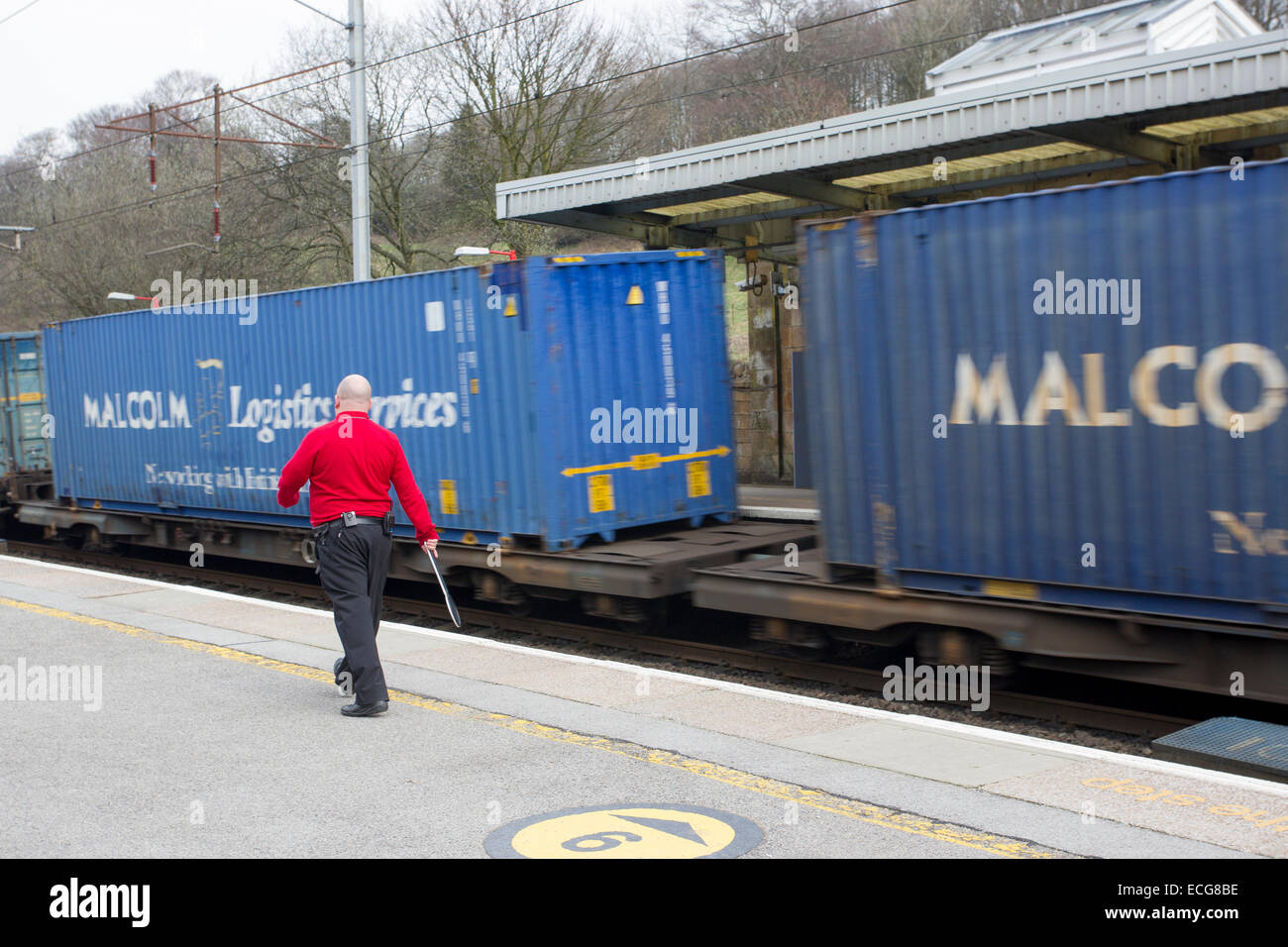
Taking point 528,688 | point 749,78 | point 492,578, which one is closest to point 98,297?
point 749,78

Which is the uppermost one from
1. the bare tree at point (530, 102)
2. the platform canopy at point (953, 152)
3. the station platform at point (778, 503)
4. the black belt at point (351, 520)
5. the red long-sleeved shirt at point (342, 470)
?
the bare tree at point (530, 102)

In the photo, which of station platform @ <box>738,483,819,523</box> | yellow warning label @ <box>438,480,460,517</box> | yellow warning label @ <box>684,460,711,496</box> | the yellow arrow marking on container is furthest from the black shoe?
yellow warning label @ <box>684,460,711,496</box>

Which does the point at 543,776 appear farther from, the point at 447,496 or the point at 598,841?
the point at 447,496

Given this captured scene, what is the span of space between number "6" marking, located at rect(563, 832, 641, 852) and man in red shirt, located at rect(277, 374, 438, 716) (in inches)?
94.9

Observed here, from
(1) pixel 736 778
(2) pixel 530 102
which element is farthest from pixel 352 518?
(2) pixel 530 102

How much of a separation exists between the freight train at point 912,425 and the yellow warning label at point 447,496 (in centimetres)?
3

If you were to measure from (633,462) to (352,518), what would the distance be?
376 cm

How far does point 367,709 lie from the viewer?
22.6 ft

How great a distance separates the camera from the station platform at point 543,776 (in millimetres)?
4754

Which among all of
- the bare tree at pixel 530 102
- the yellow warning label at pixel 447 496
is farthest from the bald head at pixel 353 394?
the bare tree at pixel 530 102

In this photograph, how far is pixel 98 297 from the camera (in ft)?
117

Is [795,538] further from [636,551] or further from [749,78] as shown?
[749,78]

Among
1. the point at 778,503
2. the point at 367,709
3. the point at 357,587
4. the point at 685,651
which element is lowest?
the point at 685,651

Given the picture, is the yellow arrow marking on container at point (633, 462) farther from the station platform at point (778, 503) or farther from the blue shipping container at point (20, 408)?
the blue shipping container at point (20, 408)
